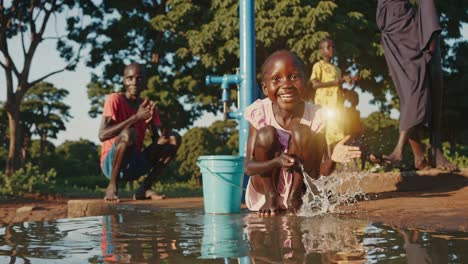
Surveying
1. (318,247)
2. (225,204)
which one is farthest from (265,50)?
(318,247)

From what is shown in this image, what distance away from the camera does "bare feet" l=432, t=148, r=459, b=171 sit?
5.63 m

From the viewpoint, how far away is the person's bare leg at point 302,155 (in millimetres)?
3689

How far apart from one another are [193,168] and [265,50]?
4.31 meters

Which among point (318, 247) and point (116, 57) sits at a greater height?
point (116, 57)

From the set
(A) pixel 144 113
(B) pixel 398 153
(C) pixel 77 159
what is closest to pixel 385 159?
(B) pixel 398 153

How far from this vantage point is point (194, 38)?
1669 centimetres

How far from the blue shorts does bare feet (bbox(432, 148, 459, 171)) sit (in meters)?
3.08

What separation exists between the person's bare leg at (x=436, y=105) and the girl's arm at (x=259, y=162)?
254 centimetres

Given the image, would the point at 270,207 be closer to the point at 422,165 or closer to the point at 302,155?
the point at 302,155

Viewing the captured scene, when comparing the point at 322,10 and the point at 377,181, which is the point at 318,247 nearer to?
the point at 377,181

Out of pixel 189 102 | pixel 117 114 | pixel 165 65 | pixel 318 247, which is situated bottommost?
pixel 318 247

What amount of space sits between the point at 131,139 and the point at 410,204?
9.62ft

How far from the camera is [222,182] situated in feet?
14.5

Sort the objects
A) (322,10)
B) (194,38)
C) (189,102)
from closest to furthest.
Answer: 1. (322,10)
2. (194,38)
3. (189,102)
